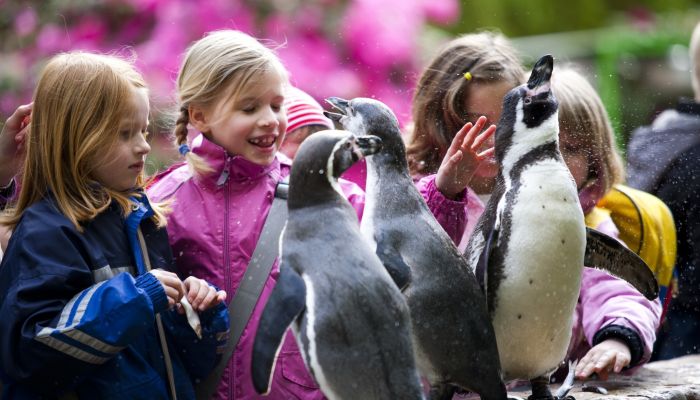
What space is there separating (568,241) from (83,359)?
1266 millimetres

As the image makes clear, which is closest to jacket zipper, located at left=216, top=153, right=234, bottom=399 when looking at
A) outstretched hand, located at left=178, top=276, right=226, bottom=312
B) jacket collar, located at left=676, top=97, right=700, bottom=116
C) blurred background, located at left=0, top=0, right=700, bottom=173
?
outstretched hand, located at left=178, top=276, right=226, bottom=312

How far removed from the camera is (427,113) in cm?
334

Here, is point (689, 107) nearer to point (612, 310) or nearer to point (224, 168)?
point (612, 310)

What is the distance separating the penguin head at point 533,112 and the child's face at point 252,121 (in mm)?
718

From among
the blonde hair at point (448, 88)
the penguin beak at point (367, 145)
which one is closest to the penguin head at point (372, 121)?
the penguin beak at point (367, 145)

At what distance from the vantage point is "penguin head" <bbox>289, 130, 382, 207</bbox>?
2.14 m

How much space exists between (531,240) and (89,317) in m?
1.12

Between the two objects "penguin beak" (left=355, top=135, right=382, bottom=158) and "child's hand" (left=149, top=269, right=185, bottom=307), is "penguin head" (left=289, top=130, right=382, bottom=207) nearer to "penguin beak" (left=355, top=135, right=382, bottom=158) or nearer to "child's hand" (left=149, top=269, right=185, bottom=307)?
"penguin beak" (left=355, top=135, right=382, bottom=158)

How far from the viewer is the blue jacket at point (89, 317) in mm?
2332

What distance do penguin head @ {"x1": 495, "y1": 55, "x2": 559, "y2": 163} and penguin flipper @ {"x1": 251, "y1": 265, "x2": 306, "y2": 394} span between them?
2.68 feet

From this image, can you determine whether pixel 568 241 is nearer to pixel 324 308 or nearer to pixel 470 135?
pixel 470 135

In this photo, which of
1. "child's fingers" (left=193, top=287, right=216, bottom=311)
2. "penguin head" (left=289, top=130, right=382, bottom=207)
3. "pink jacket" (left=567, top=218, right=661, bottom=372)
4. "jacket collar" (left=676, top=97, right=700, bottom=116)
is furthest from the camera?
"jacket collar" (left=676, top=97, right=700, bottom=116)

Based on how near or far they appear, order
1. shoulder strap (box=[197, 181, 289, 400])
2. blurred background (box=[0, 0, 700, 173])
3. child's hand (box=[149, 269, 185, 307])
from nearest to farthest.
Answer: child's hand (box=[149, 269, 185, 307]) → shoulder strap (box=[197, 181, 289, 400]) → blurred background (box=[0, 0, 700, 173])

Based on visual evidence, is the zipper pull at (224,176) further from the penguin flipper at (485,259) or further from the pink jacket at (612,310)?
the pink jacket at (612,310)
